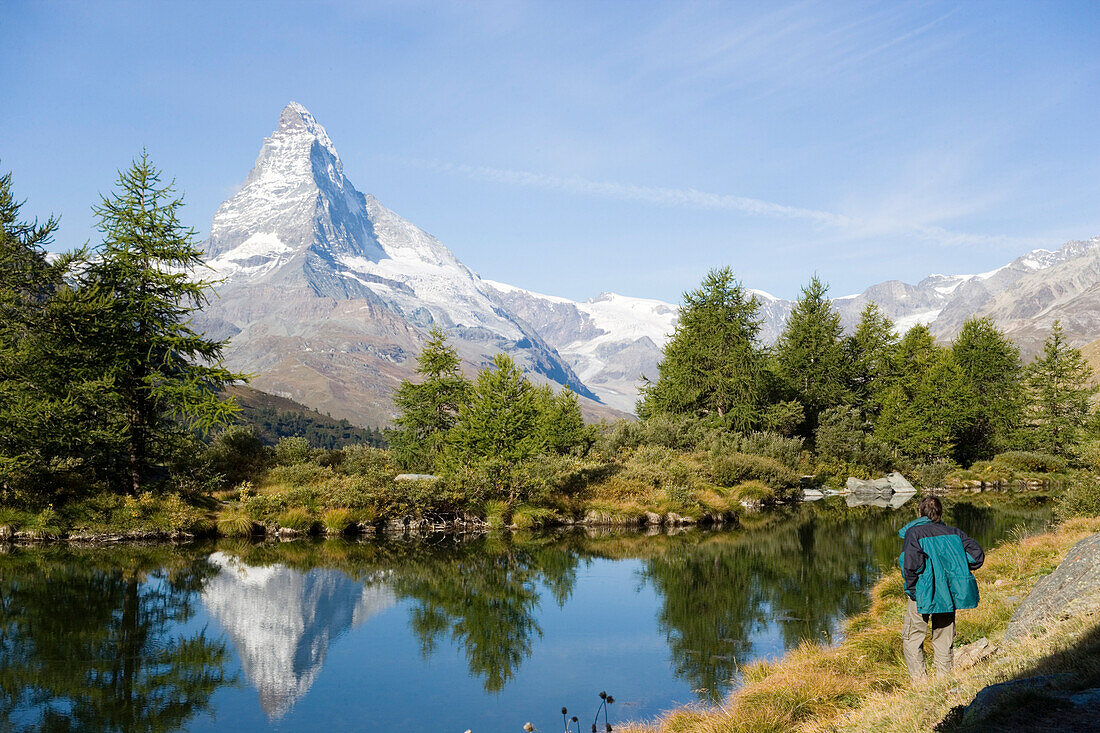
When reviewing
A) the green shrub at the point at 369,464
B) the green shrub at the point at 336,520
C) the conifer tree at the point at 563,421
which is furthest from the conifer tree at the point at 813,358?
the green shrub at the point at 336,520

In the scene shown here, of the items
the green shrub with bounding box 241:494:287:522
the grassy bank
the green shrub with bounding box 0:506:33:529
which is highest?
the green shrub with bounding box 0:506:33:529

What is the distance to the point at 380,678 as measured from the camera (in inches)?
547

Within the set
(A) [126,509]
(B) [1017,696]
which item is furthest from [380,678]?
(A) [126,509]

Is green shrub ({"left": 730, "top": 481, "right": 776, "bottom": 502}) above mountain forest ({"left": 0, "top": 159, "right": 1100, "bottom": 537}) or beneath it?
beneath

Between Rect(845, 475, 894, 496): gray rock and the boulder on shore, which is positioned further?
the boulder on shore

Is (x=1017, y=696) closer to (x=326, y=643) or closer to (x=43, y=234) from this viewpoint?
(x=326, y=643)

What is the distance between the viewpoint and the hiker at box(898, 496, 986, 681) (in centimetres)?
911

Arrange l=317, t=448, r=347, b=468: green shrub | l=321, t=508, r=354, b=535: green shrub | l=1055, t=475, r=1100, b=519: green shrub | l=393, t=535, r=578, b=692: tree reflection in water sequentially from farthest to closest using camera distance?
1. l=317, t=448, r=347, b=468: green shrub
2. l=321, t=508, r=354, b=535: green shrub
3. l=1055, t=475, r=1100, b=519: green shrub
4. l=393, t=535, r=578, b=692: tree reflection in water

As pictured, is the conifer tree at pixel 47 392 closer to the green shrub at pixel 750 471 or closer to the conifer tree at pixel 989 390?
the green shrub at pixel 750 471

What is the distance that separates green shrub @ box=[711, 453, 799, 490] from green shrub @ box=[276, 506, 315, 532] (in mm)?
23667

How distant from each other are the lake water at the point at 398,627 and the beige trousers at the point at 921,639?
3.88 m

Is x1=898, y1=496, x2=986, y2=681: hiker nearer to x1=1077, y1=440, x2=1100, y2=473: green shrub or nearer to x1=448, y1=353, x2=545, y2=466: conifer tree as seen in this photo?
x1=448, y1=353, x2=545, y2=466: conifer tree

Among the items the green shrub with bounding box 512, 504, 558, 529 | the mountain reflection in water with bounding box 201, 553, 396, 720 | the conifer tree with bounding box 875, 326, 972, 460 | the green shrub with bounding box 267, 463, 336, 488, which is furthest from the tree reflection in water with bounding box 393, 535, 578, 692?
the conifer tree with bounding box 875, 326, 972, 460

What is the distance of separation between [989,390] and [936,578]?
6171cm
